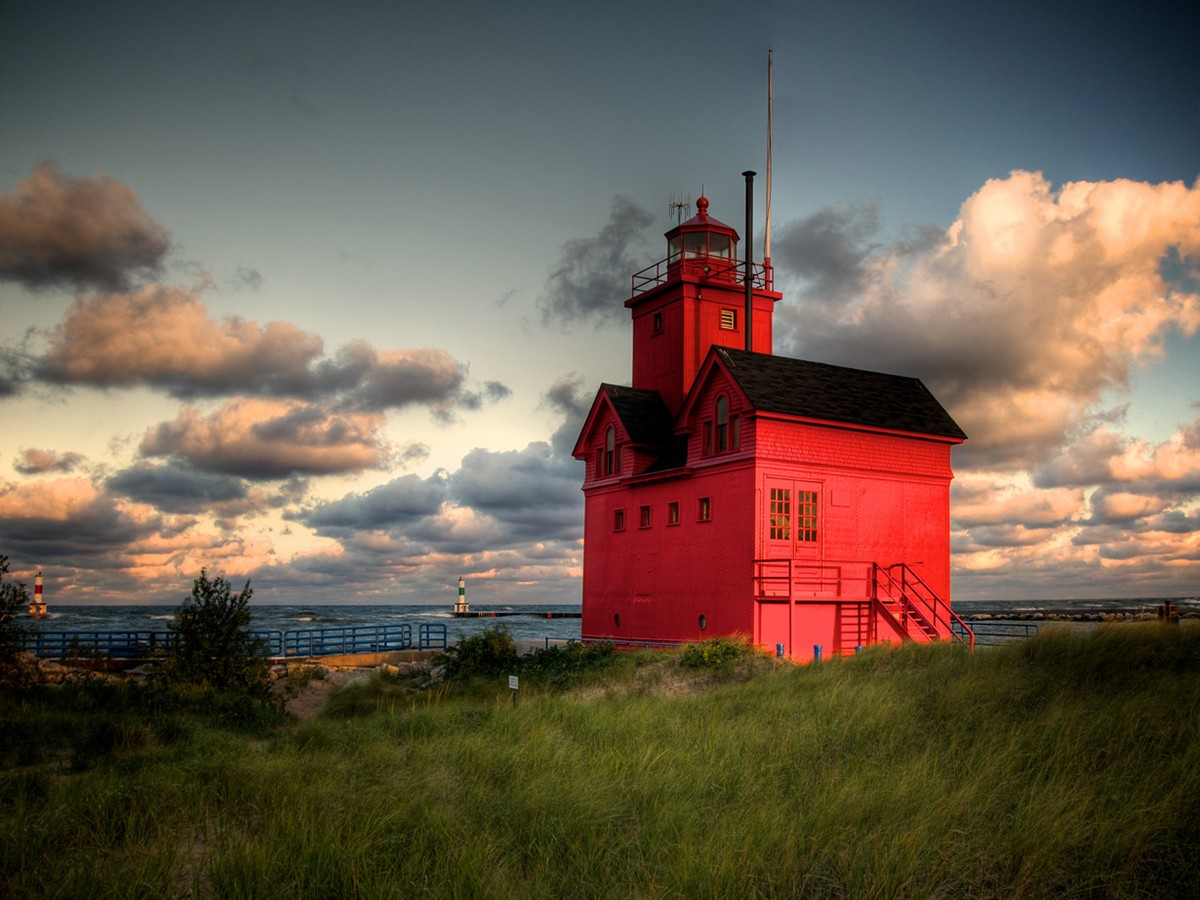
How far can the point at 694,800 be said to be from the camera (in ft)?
33.3

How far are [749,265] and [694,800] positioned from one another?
22.1 m

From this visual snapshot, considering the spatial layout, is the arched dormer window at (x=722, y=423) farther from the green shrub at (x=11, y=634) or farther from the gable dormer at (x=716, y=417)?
the green shrub at (x=11, y=634)

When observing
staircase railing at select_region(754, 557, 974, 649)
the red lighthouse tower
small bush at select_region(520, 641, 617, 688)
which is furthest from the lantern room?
small bush at select_region(520, 641, 617, 688)

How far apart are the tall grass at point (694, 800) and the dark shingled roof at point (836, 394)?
394 inches

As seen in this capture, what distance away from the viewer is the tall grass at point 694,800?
26.7 feet

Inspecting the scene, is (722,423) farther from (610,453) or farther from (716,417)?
(610,453)

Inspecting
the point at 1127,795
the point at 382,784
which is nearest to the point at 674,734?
the point at 382,784

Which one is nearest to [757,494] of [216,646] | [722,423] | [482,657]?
[722,423]

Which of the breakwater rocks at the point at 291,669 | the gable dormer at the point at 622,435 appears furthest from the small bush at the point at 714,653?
the breakwater rocks at the point at 291,669

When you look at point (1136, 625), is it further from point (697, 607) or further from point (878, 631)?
point (697, 607)

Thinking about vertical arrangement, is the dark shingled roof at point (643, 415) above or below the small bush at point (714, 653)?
above

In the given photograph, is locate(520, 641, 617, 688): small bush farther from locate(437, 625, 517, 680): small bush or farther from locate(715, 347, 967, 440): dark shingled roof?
locate(715, 347, 967, 440): dark shingled roof

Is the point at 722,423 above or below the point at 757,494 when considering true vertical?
above

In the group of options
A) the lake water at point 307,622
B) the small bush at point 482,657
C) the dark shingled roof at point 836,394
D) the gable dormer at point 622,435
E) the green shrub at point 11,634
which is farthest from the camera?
the lake water at point 307,622
